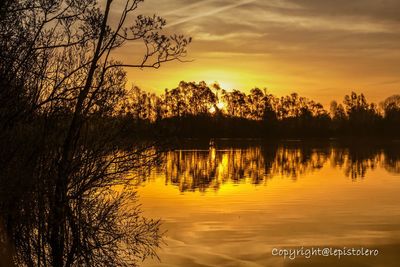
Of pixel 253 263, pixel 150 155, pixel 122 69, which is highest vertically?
pixel 122 69

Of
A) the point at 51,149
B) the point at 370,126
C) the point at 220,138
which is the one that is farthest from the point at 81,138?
the point at 370,126

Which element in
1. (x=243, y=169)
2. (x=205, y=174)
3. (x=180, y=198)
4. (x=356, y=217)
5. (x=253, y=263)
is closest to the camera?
(x=253, y=263)

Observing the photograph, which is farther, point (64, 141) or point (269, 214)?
point (269, 214)

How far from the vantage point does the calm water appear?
19.8 meters

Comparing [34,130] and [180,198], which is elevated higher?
[34,130]

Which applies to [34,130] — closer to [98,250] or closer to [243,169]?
[98,250]

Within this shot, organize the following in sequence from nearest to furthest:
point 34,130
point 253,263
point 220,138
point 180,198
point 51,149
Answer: point 34,130
point 51,149
point 253,263
point 180,198
point 220,138

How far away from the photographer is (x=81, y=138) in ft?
51.1

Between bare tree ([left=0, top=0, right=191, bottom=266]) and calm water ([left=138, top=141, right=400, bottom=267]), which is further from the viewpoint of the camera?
calm water ([left=138, top=141, right=400, bottom=267])

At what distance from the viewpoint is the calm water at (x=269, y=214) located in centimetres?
1981

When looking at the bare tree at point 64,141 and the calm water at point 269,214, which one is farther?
the calm water at point 269,214

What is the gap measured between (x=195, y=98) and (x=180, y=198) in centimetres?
10681

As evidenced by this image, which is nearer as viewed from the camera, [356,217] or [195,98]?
[356,217]

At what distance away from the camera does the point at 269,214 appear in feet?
90.5
